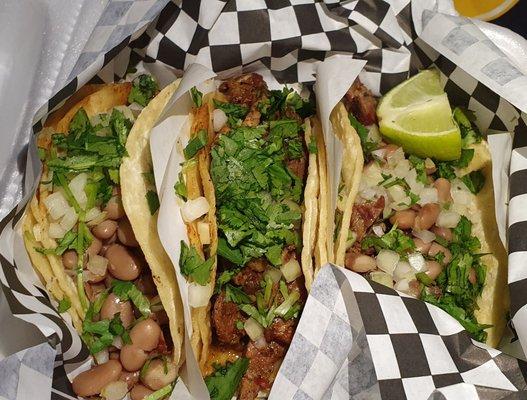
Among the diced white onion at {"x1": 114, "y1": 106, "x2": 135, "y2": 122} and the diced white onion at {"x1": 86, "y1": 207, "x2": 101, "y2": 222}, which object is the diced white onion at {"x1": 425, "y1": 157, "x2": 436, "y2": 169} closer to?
the diced white onion at {"x1": 114, "y1": 106, "x2": 135, "y2": 122}

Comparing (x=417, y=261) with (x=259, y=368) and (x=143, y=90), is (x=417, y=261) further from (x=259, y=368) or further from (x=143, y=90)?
(x=143, y=90)

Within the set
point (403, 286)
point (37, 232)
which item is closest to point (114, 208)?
point (37, 232)

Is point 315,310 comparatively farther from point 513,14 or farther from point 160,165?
point 513,14

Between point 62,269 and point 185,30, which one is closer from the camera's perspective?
point 62,269

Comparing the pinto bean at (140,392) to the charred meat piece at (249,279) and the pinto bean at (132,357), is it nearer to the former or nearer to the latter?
the pinto bean at (132,357)

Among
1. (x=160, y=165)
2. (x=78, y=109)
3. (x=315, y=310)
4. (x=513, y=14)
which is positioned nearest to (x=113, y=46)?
(x=78, y=109)

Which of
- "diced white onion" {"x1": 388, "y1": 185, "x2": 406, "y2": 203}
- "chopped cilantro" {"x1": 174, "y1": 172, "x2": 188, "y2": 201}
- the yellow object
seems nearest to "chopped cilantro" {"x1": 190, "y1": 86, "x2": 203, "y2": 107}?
"chopped cilantro" {"x1": 174, "y1": 172, "x2": 188, "y2": 201}

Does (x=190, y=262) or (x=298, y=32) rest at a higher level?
(x=298, y=32)

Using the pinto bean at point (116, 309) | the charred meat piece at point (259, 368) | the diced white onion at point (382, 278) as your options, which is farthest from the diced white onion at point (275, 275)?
the pinto bean at point (116, 309)
